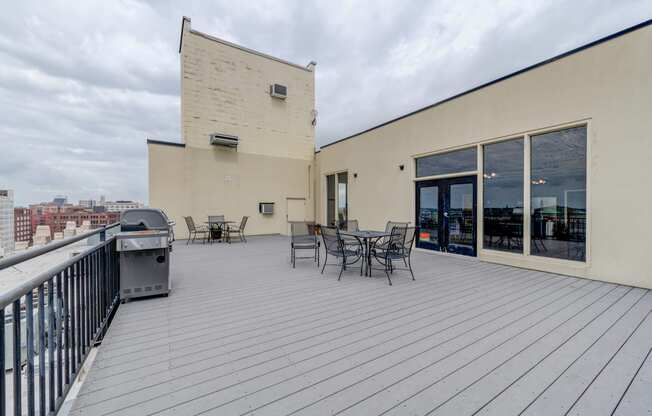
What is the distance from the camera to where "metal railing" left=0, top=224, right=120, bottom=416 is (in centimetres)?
109

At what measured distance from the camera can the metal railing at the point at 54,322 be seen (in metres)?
1.09

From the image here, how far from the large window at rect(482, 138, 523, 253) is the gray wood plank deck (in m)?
1.61

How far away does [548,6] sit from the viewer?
230 inches

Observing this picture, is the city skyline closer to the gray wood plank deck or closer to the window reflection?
the window reflection

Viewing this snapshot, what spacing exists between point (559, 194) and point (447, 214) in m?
2.17

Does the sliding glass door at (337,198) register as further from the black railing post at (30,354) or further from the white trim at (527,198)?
the black railing post at (30,354)

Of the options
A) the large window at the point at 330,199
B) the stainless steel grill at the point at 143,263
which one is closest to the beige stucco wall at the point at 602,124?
the large window at the point at 330,199

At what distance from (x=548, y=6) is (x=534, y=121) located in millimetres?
3287

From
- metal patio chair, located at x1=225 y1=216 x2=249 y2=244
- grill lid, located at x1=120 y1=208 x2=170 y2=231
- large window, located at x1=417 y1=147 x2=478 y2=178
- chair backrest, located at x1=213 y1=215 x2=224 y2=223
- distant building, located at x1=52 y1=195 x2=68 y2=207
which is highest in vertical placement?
large window, located at x1=417 y1=147 x2=478 y2=178

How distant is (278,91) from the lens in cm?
1072

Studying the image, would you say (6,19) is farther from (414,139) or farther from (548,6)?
(548,6)

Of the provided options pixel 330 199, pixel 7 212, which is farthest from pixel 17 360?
pixel 7 212

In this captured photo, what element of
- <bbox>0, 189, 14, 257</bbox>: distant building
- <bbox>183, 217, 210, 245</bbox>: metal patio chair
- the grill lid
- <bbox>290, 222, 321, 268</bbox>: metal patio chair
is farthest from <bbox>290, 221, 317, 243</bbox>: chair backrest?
<bbox>0, 189, 14, 257</bbox>: distant building

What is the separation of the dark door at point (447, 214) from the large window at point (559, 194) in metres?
1.17
